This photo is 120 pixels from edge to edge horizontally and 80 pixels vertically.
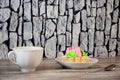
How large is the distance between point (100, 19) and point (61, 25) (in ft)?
0.84

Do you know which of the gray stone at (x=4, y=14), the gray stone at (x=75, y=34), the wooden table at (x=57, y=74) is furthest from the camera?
the gray stone at (x=75, y=34)

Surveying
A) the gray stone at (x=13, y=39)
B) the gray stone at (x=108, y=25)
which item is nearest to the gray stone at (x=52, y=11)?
the gray stone at (x=13, y=39)

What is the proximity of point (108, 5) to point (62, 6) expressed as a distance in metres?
0.31

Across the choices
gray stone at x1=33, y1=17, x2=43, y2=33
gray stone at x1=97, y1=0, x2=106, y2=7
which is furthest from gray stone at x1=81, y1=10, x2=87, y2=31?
gray stone at x1=33, y1=17, x2=43, y2=33

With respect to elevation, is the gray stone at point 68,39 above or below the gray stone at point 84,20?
below

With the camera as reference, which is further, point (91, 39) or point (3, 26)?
point (91, 39)

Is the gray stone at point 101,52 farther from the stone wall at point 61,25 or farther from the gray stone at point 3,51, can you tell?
the gray stone at point 3,51

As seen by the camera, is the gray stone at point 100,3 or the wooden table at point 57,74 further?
the gray stone at point 100,3

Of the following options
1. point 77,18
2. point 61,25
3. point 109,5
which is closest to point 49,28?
point 61,25

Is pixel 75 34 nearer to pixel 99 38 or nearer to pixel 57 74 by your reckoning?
pixel 99 38

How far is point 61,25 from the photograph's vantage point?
1.37 metres

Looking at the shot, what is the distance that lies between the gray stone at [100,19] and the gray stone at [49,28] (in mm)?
285

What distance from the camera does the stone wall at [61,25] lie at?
1.30 metres

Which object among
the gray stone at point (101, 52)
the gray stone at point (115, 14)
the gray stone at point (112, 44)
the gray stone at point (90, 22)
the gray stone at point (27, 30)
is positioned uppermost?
the gray stone at point (115, 14)
